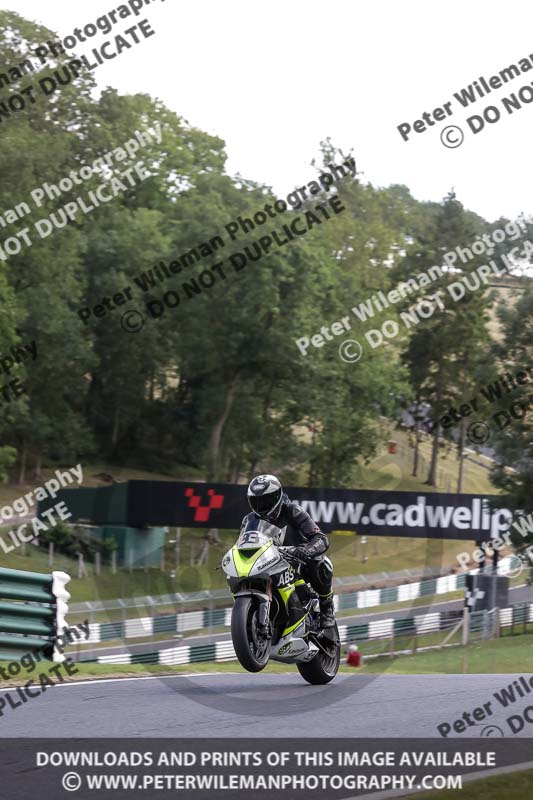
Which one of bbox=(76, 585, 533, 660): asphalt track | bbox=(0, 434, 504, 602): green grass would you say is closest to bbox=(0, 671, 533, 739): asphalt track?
bbox=(76, 585, 533, 660): asphalt track

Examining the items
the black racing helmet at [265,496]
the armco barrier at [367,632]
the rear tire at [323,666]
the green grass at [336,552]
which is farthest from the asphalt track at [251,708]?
the green grass at [336,552]

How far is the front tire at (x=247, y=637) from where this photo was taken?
23.9 feet

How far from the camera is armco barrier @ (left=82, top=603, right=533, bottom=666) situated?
1017 inches

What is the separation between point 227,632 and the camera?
3359cm

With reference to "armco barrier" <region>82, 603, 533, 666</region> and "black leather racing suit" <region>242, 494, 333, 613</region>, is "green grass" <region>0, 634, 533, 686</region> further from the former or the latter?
"black leather racing suit" <region>242, 494, 333, 613</region>

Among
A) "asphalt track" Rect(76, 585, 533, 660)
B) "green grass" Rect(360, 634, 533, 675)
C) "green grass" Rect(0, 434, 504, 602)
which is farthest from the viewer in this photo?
"green grass" Rect(0, 434, 504, 602)

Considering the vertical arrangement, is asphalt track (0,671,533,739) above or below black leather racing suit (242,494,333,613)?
below

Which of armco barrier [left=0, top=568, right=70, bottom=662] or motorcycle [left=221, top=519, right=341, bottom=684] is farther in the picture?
armco barrier [left=0, top=568, right=70, bottom=662]

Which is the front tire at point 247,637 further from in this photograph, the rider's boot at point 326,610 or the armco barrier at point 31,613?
the armco barrier at point 31,613

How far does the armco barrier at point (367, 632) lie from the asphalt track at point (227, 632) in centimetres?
42

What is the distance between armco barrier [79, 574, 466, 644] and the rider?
735 inches
